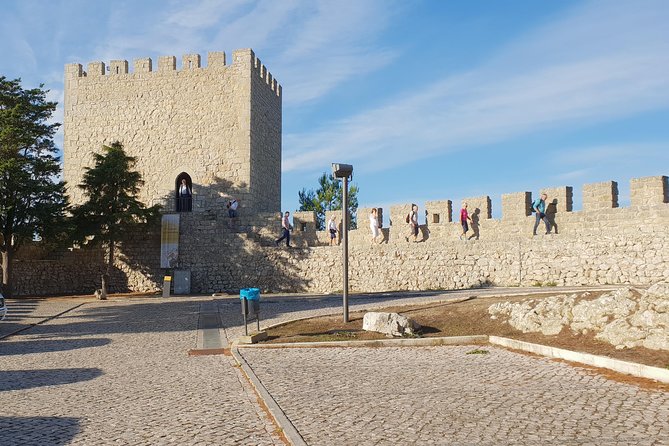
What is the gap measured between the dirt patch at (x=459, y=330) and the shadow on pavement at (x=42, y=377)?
3813 millimetres

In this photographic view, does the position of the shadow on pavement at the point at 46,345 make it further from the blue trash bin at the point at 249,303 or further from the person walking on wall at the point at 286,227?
the person walking on wall at the point at 286,227

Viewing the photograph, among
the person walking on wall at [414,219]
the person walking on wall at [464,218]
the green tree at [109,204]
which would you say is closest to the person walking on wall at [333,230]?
the person walking on wall at [414,219]

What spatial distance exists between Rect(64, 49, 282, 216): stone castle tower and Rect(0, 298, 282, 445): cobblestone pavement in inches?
619

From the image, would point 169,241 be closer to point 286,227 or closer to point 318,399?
point 286,227

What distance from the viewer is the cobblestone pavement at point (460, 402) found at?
516 cm

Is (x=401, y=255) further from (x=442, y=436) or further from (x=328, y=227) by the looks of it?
(x=442, y=436)

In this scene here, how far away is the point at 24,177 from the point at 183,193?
769 cm

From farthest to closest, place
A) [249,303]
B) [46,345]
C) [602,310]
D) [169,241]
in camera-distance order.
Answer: [169,241] < [46,345] < [249,303] < [602,310]

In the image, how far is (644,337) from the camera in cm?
878

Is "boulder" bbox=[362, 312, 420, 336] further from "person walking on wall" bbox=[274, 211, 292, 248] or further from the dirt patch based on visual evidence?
"person walking on wall" bbox=[274, 211, 292, 248]

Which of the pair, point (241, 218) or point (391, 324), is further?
point (241, 218)

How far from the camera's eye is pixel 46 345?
1250 centimetres

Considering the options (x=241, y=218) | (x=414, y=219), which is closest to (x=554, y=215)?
(x=414, y=219)

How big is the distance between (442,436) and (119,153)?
25.3 m
